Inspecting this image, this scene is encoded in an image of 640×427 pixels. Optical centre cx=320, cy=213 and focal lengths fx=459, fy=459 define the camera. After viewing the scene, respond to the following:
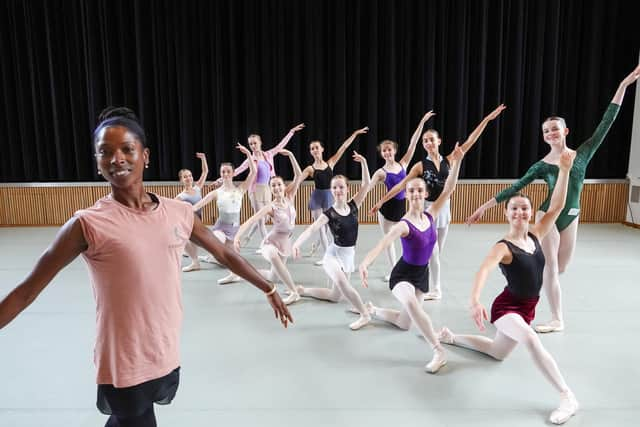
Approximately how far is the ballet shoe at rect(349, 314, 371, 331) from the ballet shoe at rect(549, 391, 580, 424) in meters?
1.55

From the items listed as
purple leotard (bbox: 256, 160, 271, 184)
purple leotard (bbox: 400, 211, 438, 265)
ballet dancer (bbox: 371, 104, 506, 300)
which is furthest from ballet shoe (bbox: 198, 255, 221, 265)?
purple leotard (bbox: 400, 211, 438, 265)

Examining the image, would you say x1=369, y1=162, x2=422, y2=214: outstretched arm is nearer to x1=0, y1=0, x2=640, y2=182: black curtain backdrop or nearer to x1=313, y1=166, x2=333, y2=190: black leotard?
x1=313, y1=166, x2=333, y2=190: black leotard

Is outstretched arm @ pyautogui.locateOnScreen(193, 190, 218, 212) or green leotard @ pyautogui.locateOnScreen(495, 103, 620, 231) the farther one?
outstretched arm @ pyautogui.locateOnScreen(193, 190, 218, 212)

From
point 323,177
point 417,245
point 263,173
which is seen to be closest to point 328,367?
point 417,245

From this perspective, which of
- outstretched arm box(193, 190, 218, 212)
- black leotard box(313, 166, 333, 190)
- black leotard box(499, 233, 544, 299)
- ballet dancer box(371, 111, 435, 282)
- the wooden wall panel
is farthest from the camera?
the wooden wall panel

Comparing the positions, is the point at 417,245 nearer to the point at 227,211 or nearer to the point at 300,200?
the point at 227,211

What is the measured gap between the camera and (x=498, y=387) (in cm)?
280

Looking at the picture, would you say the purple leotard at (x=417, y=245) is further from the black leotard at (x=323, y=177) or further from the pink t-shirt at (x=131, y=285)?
the black leotard at (x=323, y=177)

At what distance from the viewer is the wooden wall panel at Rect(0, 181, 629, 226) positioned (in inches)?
330

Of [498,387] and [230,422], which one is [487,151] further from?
[230,422]

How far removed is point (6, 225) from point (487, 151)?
9.01m

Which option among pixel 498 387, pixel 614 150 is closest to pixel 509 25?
pixel 614 150

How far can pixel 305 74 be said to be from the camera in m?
8.41

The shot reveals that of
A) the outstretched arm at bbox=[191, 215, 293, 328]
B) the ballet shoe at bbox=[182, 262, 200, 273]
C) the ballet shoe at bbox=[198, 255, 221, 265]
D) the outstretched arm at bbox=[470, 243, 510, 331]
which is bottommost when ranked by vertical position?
the ballet shoe at bbox=[198, 255, 221, 265]
